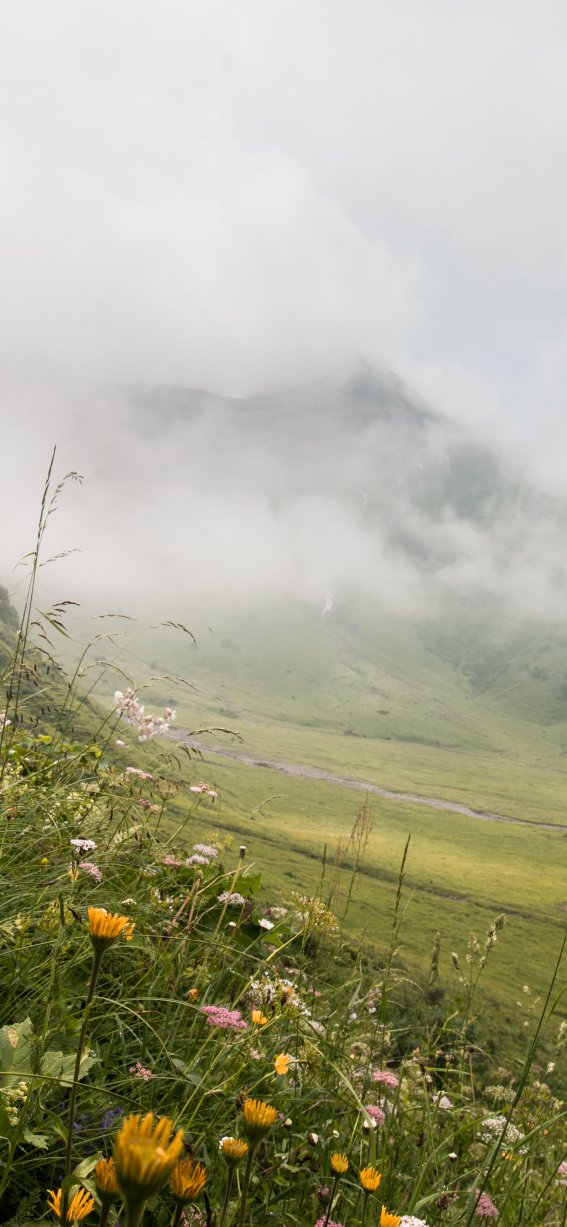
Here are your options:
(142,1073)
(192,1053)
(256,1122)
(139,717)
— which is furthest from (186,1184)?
(139,717)

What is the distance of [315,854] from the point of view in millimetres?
79062

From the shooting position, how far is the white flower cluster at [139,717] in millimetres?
6164

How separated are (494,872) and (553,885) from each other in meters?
8.06

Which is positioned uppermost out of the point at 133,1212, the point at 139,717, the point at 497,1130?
the point at 139,717

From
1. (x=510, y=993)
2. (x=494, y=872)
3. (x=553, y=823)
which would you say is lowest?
(x=510, y=993)

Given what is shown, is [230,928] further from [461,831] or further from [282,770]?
[282,770]

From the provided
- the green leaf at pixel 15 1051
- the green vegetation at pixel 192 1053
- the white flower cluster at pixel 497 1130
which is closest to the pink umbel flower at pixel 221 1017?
the green vegetation at pixel 192 1053

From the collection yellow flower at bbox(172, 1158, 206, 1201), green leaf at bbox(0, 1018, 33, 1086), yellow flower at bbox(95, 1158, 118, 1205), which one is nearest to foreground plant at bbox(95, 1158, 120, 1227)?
yellow flower at bbox(95, 1158, 118, 1205)

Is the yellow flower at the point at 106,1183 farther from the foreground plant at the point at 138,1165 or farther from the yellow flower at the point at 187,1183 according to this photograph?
the foreground plant at the point at 138,1165

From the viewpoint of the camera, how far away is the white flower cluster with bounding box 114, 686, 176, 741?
6.16m

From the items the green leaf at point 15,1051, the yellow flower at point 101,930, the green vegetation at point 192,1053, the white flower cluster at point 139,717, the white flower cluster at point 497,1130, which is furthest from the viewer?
the white flower cluster at point 139,717

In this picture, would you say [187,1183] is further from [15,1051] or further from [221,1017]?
[221,1017]

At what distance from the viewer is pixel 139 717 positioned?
20.8 feet

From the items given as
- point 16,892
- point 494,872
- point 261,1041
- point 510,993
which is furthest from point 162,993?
point 494,872
